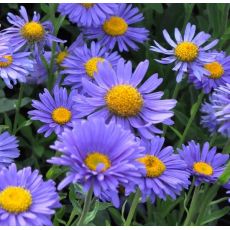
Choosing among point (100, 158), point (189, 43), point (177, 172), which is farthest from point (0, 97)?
point (100, 158)

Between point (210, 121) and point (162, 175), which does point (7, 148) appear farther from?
point (210, 121)

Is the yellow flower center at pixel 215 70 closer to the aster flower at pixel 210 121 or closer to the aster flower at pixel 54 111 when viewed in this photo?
the aster flower at pixel 210 121

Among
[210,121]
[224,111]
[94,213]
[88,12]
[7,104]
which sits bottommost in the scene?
[7,104]

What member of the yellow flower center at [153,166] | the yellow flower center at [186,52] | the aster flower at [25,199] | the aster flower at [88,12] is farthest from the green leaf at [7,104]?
the aster flower at [25,199]

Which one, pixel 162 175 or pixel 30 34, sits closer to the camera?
pixel 162 175

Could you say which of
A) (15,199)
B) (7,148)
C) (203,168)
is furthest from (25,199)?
(203,168)

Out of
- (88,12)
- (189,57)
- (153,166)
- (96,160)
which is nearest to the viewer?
(96,160)
